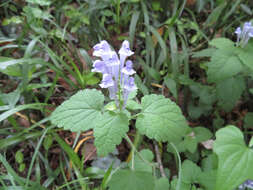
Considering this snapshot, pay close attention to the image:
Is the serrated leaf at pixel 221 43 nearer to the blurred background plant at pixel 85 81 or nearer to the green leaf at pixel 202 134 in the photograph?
the blurred background plant at pixel 85 81

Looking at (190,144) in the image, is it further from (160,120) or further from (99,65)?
(99,65)

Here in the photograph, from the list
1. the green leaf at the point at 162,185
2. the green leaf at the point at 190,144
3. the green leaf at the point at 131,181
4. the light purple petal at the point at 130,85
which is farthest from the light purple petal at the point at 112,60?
the green leaf at the point at 190,144

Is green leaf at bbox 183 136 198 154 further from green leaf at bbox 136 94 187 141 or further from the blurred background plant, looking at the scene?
green leaf at bbox 136 94 187 141

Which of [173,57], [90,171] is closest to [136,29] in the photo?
[173,57]

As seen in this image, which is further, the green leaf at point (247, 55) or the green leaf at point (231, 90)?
the green leaf at point (231, 90)

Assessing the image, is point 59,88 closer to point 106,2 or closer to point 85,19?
point 85,19

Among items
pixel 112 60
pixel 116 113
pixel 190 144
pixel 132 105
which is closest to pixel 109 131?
pixel 116 113

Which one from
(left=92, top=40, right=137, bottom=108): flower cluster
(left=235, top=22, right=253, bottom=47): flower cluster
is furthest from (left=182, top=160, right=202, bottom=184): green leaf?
(left=235, top=22, right=253, bottom=47): flower cluster
